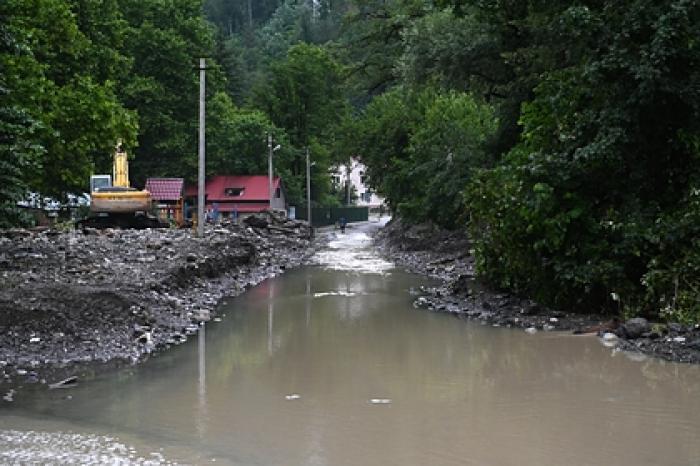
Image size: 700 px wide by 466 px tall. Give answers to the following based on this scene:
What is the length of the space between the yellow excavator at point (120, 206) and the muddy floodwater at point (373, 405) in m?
19.4

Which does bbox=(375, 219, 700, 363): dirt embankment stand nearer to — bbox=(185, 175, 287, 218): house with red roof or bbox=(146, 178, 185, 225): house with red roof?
bbox=(146, 178, 185, 225): house with red roof

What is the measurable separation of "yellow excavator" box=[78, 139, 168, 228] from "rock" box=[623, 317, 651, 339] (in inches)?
958

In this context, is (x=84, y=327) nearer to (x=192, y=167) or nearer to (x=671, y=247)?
(x=671, y=247)

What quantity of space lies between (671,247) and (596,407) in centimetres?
591

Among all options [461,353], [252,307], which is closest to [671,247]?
[461,353]

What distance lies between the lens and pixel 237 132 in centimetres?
6138

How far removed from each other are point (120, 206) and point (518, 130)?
1787 cm

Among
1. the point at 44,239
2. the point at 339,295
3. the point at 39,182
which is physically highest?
the point at 39,182

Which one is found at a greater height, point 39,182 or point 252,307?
point 39,182

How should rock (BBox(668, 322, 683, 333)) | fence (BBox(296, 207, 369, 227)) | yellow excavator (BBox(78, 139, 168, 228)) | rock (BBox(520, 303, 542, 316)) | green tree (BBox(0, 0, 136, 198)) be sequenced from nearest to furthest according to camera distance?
1. rock (BBox(668, 322, 683, 333))
2. rock (BBox(520, 303, 542, 316))
3. green tree (BBox(0, 0, 136, 198))
4. yellow excavator (BBox(78, 139, 168, 228))
5. fence (BBox(296, 207, 369, 227))

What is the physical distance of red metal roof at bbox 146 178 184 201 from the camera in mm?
47625

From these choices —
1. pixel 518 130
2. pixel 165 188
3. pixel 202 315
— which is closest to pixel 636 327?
pixel 202 315

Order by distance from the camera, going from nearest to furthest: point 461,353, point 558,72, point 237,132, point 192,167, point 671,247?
point 461,353 < point 671,247 < point 558,72 < point 192,167 < point 237,132

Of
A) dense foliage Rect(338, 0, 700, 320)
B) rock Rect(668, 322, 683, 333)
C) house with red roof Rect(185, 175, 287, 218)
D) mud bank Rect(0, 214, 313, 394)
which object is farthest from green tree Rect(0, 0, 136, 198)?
house with red roof Rect(185, 175, 287, 218)
